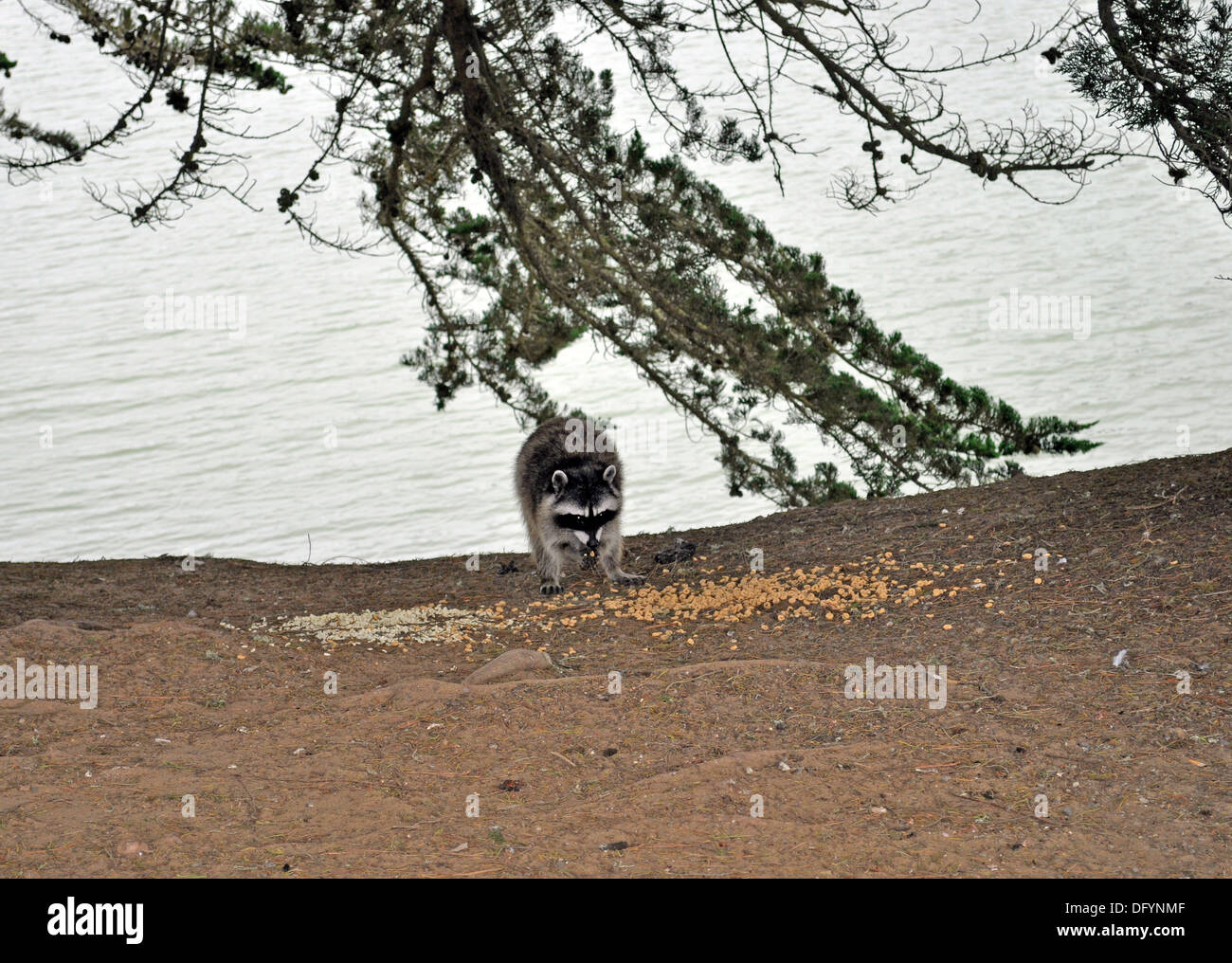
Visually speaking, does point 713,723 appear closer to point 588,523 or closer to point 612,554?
point 588,523

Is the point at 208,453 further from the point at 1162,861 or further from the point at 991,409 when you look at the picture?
the point at 1162,861

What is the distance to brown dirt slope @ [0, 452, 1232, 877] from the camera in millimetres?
4227

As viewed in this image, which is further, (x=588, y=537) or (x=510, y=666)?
(x=588, y=537)

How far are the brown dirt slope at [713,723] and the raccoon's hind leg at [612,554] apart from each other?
1.65ft

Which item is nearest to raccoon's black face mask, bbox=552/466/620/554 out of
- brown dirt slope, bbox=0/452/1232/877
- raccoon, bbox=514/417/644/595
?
raccoon, bbox=514/417/644/595

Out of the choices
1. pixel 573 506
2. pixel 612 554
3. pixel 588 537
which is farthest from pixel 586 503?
pixel 612 554

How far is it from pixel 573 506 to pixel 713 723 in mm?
3522

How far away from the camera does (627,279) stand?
9641mm

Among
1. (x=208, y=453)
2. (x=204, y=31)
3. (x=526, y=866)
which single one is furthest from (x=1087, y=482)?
(x=208, y=453)

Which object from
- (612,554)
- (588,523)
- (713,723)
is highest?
(588,523)

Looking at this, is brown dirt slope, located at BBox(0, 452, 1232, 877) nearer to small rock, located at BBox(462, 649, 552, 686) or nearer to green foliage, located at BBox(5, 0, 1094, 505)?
small rock, located at BBox(462, 649, 552, 686)

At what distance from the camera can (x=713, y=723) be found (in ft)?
17.4

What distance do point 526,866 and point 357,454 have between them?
42.9 ft

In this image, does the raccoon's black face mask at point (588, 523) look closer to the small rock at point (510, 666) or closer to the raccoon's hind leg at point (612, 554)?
the raccoon's hind leg at point (612, 554)
